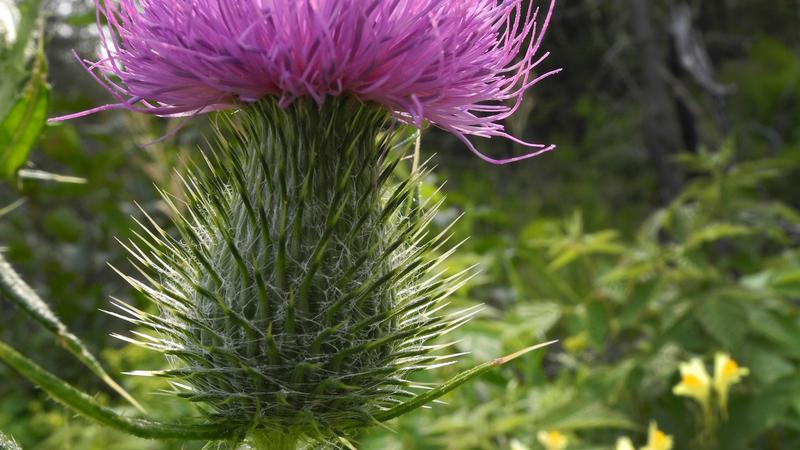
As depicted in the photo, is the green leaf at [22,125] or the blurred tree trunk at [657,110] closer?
the green leaf at [22,125]

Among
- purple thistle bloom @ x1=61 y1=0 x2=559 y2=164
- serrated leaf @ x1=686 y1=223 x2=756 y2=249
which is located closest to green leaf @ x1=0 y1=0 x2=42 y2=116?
purple thistle bloom @ x1=61 y1=0 x2=559 y2=164

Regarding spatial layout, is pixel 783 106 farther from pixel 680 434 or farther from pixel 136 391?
pixel 136 391

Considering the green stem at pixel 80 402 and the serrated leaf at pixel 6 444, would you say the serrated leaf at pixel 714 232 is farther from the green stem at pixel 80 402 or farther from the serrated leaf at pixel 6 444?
→ the serrated leaf at pixel 6 444

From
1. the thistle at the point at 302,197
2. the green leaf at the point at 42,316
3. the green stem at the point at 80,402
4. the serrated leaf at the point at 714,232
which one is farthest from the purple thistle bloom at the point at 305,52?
the serrated leaf at the point at 714,232

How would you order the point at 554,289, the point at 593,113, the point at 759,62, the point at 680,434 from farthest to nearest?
the point at 759,62 < the point at 593,113 < the point at 554,289 < the point at 680,434

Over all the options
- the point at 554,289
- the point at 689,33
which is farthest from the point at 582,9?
the point at 554,289

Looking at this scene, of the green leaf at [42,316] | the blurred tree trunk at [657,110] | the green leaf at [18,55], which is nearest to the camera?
the green leaf at [42,316]

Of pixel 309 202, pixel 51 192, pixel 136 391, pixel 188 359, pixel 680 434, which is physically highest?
pixel 309 202
